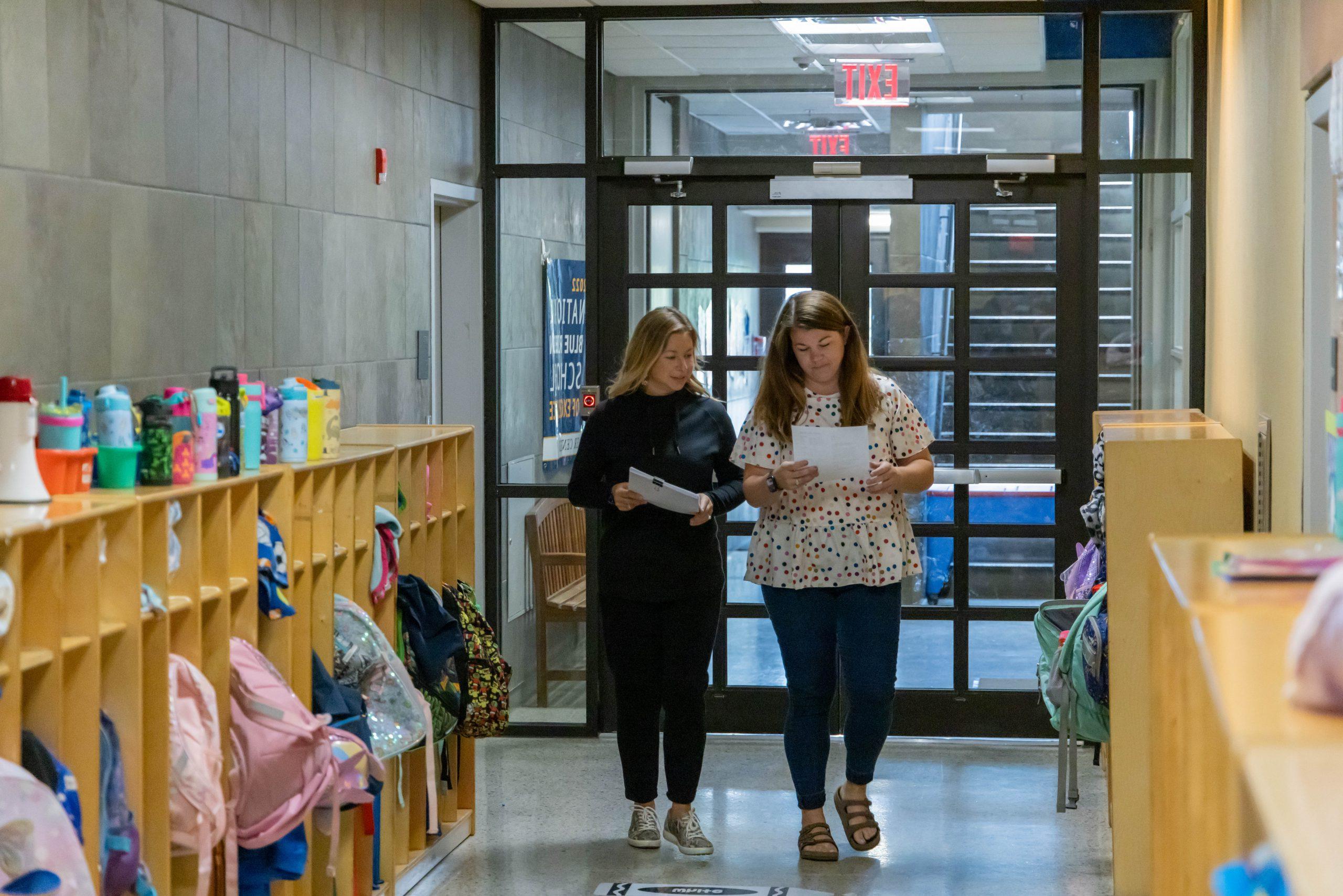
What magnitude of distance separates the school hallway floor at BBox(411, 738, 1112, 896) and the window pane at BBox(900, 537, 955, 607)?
51 cm

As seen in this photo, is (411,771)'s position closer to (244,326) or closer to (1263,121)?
(244,326)

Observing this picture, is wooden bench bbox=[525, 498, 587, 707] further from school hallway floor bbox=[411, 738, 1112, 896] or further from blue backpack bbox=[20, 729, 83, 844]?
blue backpack bbox=[20, 729, 83, 844]

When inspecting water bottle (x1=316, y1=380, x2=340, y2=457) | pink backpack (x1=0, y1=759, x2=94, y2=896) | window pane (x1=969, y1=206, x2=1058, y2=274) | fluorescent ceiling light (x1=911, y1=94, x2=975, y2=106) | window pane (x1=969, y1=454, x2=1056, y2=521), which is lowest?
pink backpack (x1=0, y1=759, x2=94, y2=896)

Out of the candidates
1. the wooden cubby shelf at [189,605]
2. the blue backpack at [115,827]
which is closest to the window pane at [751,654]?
the wooden cubby shelf at [189,605]

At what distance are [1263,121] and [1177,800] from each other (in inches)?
98.4

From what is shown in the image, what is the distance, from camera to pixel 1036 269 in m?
5.21

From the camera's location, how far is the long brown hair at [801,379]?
3852mm

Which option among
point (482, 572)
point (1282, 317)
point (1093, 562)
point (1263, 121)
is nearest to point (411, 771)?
point (482, 572)

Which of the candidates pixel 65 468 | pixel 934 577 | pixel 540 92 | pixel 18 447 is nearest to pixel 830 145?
pixel 540 92

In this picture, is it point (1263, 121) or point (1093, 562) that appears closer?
point (1263, 121)

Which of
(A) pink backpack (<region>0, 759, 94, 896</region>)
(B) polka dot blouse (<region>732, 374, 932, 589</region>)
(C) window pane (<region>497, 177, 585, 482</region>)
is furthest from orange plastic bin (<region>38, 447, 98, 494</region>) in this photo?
(C) window pane (<region>497, 177, 585, 482</region>)

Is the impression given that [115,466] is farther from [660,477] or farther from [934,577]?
[934,577]

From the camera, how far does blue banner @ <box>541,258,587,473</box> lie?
5410mm

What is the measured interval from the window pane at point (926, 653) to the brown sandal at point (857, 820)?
1342 millimetres
